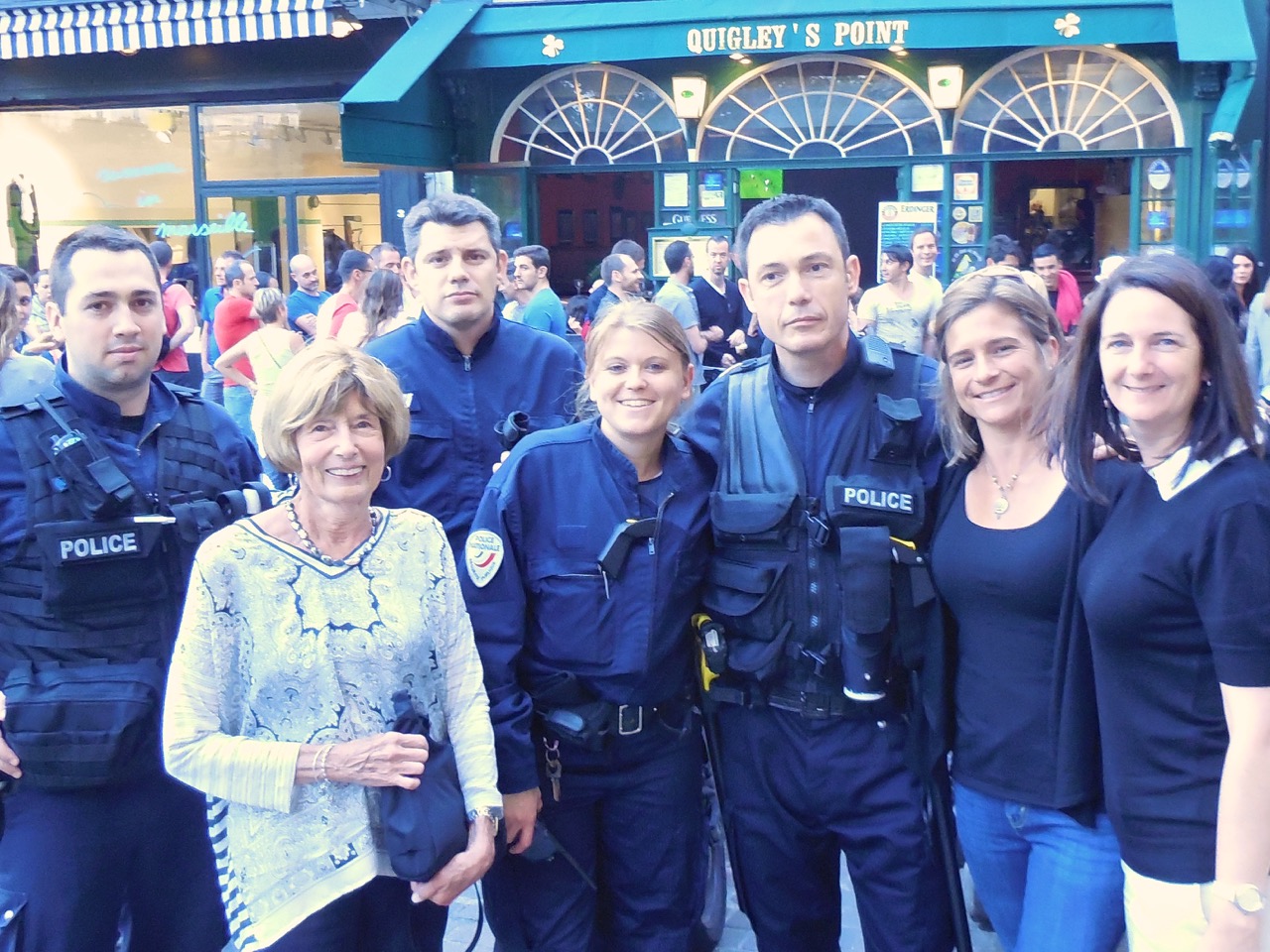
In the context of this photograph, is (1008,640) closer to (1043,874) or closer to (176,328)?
(1043,874)

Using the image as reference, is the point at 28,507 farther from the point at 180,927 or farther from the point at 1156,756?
the point at 1156,756

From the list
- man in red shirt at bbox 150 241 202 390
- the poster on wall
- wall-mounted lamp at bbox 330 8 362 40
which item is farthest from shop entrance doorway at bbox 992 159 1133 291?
man in red shirt at bbox 150 241 202 390

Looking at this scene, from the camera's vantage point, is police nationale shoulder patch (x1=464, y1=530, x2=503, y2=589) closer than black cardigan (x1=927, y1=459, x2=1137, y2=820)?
No

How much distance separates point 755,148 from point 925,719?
393 inches

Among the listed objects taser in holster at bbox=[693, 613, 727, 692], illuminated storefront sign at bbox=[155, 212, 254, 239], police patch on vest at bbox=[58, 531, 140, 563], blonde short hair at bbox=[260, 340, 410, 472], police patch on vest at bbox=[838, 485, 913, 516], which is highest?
illuminated storefront sign at bbox=[155, 212, 254, 239]

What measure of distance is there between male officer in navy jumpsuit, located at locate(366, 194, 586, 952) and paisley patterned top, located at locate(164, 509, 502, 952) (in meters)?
1.05

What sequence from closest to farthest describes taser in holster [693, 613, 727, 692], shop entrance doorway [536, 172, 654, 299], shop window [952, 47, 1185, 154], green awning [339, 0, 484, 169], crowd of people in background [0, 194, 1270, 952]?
crowd of people in background [0, 194, 1270, 952] < taser in holster [693, 613, 727, 692] < green awning [339, 0, 484, 169] < shop window [952, 47, 1185, 154] < shop entrance doorway [536, 172, 654, 299]

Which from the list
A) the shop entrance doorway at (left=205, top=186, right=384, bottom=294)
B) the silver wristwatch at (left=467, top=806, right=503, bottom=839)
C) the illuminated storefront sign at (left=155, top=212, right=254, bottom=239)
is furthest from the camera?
the illuminated storefront sign at (left=155, top=212, right=254, bottom=239)

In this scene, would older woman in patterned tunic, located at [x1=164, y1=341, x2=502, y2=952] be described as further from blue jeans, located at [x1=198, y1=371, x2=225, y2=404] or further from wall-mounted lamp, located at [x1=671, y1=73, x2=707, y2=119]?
wall-mounted lamp, located at [x1=671, y1=73, x2=707, y2=119]

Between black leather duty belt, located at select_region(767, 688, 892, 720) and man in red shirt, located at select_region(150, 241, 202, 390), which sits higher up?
man in red shirt, located at select_region(150, 241, 202, 390)

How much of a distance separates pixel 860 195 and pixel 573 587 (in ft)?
40.1

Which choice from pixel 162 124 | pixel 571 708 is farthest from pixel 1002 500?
pixel 162 124

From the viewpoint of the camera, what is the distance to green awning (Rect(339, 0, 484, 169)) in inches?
426

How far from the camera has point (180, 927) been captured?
9.14ft
